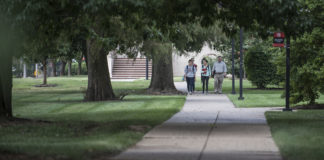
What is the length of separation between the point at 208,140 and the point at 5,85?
5.23 m

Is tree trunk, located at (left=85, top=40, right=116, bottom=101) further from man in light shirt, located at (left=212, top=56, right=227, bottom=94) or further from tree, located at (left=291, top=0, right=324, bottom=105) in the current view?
tree, located at (left=291, top=0, right=324, bottom=105)

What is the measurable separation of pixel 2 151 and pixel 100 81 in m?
15.8

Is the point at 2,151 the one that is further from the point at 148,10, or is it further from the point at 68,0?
the point at 148,10

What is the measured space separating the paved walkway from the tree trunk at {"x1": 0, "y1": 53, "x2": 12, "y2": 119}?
3401 mm

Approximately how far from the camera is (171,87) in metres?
31.1

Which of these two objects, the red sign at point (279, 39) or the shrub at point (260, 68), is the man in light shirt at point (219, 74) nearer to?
the shrub at point (260, 68)

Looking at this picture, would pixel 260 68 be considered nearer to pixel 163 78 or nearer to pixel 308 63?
pixel 163 78

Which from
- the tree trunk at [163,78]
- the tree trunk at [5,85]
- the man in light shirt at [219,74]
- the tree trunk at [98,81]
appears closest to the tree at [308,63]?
the tree trunk at [98,81]

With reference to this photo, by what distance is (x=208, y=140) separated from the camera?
37.3ft

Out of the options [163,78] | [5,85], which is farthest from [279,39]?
[163,78]

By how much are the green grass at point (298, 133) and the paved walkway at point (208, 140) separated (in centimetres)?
19

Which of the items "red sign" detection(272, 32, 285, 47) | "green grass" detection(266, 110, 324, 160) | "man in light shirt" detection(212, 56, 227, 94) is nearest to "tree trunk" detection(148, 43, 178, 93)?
"man in light shirt" detection(212, 56, 227, 94)

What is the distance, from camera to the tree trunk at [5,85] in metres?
14.2

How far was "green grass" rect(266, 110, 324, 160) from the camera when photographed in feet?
31.6
